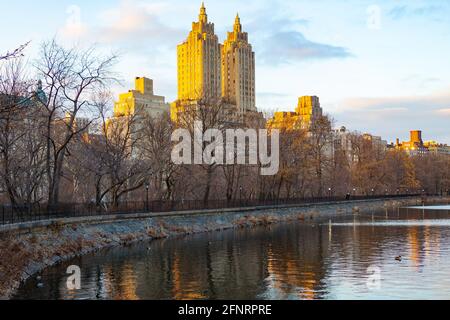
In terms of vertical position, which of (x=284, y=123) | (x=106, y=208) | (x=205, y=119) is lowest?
(x=106, y=208)

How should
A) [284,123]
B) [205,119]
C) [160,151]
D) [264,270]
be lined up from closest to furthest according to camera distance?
[264,270]
[160,151]
[205,119]
[284,123]

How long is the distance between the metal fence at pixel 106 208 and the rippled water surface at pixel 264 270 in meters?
4.98

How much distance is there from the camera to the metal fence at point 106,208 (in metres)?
38.4

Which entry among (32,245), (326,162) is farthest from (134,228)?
(326,162)

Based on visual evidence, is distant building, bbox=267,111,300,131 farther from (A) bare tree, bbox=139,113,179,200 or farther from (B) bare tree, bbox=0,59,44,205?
(B) bare tree, bbox=0,59,44,205

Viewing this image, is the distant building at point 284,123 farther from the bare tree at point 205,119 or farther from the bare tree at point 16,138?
the bare tree at point 16,138

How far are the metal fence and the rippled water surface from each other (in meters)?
4.98

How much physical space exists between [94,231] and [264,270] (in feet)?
56.0

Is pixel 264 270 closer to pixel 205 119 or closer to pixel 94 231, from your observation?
pixel 94 231

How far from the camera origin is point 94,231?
44188mm

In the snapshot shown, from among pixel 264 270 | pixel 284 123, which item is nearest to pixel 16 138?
pixel 264 270

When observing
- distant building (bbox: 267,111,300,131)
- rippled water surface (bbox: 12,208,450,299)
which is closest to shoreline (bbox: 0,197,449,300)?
rippled water surface (bbox: 12,208,450,299)

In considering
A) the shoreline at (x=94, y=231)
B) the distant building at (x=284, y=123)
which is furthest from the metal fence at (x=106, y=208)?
the distant building at (x=284, y=123)
